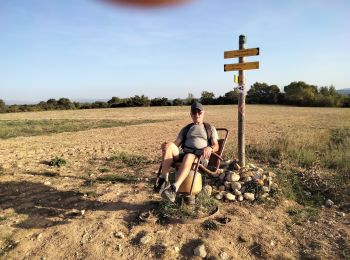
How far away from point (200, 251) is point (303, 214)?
192 centimetres

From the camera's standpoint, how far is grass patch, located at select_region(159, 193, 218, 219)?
492 centimetres

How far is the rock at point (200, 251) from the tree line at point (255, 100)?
45.3 m

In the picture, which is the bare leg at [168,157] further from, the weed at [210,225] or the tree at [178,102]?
the tree at [178,102]

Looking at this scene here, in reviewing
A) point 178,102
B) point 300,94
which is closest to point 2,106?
point 178,102

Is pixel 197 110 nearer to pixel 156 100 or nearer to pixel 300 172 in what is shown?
pixel 300 172

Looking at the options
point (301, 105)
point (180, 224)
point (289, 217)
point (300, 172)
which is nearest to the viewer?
point (180, 224)

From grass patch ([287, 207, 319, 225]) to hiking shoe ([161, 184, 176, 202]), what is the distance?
1708mm

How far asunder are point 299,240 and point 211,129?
1997 millimetres

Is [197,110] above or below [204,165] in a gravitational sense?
above

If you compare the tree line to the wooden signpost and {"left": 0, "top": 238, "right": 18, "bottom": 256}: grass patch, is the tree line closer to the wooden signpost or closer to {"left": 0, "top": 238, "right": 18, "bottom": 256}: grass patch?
the wooden signpost

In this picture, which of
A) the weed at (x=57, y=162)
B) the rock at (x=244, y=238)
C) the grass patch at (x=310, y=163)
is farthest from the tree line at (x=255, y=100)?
the rock at (x=244, y=238)

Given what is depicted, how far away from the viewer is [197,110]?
216 inches

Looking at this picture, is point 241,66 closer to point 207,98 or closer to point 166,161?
point 166,161

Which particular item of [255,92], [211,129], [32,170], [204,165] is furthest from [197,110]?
[255,92]
